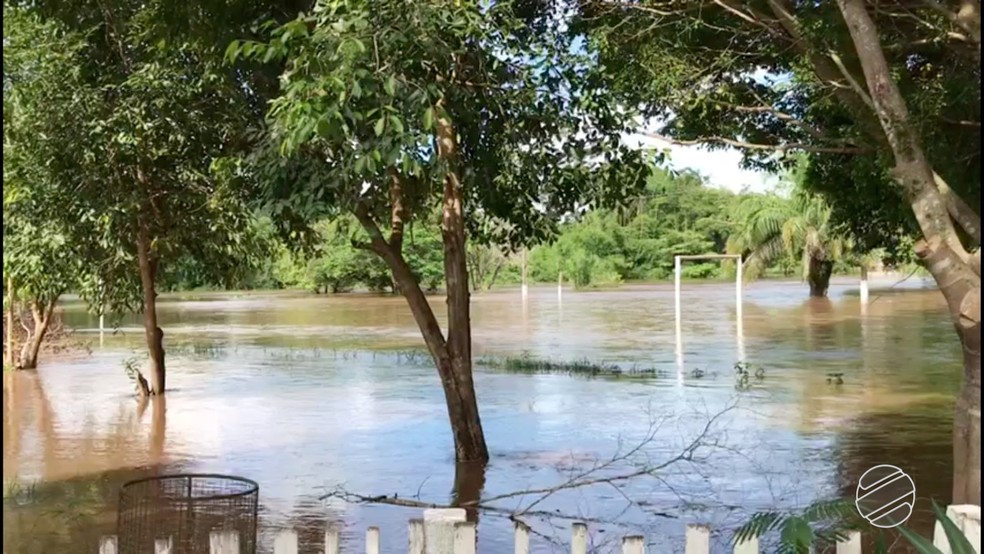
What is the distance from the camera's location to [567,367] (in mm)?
16484

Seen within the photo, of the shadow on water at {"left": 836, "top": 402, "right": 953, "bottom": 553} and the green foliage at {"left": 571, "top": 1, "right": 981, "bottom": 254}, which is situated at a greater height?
the green foliage at {"left": 571, "top": 1, "right": 981, "bottom": 254}

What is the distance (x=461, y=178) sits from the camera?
7590 mm

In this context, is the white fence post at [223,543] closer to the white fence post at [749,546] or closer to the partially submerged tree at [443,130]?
the white fence post at [749,546]

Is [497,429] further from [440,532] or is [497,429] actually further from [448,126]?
[440,532]

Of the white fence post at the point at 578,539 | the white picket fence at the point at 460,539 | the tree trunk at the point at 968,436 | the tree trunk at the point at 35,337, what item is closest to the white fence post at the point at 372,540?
the white picket fence at the point at 460,539

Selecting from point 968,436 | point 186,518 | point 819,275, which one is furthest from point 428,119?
point 819,275

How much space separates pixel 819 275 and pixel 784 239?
8.04 feet

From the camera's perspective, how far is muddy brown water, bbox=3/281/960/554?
7184mm

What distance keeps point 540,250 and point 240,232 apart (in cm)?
4584

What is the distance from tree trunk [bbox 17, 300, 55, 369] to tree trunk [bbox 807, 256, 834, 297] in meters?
26.6

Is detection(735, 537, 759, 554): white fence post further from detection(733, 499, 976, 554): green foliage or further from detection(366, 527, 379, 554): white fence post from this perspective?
detection(366, 527, 379, 554): white fence post

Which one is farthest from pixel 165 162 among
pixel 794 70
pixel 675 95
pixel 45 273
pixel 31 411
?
pixel 794 70

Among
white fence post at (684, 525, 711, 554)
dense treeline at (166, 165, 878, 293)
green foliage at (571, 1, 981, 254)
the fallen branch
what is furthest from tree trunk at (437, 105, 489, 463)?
dense treeline at (166, 165, 878, 293)

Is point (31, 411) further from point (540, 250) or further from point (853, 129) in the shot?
point (540, 250)
